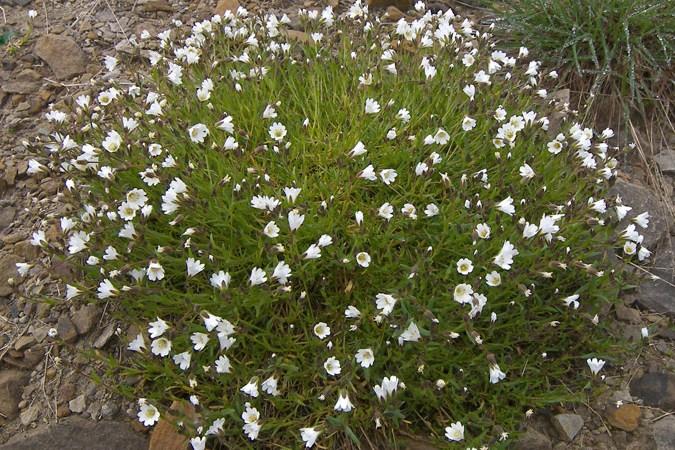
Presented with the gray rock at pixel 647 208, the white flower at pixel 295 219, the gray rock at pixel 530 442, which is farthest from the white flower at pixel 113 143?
the gray rock at pixel 647 208

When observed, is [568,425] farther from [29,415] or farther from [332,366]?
[29,415]

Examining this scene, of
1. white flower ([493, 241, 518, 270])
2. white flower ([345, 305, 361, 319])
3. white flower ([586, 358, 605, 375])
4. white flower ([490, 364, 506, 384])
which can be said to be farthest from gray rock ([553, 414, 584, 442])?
white flower ([345, 305, 361, 319])

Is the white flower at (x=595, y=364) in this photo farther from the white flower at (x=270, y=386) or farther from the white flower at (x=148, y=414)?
the white flower at (x=148, y=414)

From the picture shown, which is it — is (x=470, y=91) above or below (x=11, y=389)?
above

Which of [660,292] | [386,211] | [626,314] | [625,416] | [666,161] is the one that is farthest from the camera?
[666,161]

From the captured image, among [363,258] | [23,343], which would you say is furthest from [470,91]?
[23,343]

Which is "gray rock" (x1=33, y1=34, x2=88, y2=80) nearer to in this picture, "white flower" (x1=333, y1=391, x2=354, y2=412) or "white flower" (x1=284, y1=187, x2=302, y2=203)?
"white flower" (x1=284, y1=187, x2=302, y2=203)
